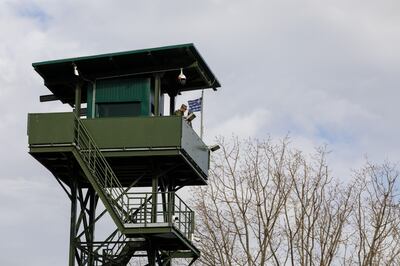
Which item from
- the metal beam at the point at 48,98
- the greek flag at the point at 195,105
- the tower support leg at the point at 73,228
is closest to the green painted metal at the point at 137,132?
the tower support leg at the point at 73,228

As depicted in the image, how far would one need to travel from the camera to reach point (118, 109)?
112ft

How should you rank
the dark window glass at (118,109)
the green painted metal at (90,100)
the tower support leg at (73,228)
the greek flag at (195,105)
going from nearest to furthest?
the tower support leg at (73,228), the dark window glass at (118,109), the green painted metal at (90,100), the greek flag at (195,105)

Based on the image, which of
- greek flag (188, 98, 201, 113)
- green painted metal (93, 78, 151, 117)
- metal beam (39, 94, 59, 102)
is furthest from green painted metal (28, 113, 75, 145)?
greek flag (188, 98, 201, 113)

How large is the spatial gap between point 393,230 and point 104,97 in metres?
14.5

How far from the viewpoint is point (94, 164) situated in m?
32.2

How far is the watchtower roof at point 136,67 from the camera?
33.6 meters

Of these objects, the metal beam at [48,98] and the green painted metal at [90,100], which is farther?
the metal beam at [48,98]

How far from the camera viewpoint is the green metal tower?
3198cm

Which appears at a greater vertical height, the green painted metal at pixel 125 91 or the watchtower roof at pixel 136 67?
the watchtower roof at pixel 136 67

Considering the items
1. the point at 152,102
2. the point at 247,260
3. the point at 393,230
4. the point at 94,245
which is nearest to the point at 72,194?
the point at 94,245

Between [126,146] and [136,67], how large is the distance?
3.08 meters

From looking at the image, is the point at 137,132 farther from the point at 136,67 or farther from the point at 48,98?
the point at 48,98

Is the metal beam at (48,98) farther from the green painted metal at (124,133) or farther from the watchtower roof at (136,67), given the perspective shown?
the green painted metal at (124,133)

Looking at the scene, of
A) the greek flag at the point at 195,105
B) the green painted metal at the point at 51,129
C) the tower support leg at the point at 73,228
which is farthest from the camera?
the greek flag at the point at 195,105
